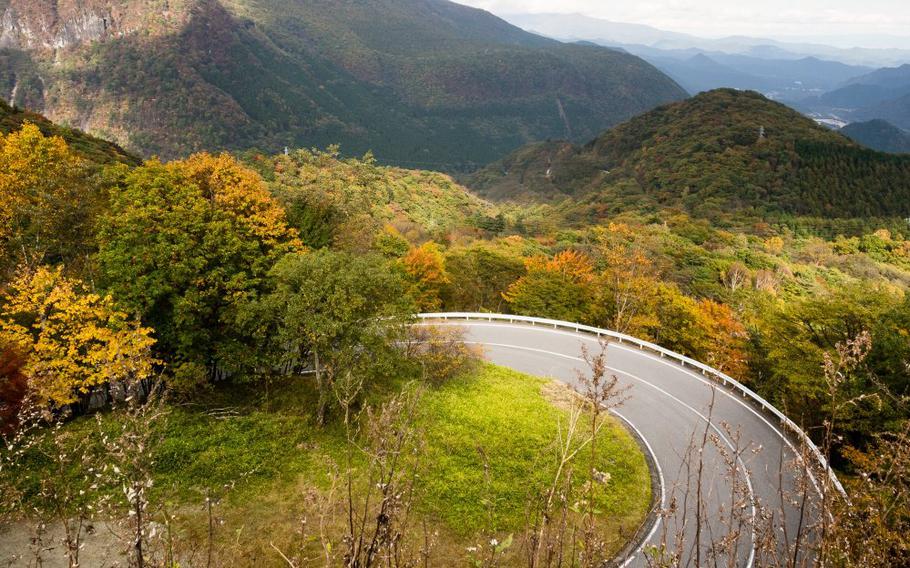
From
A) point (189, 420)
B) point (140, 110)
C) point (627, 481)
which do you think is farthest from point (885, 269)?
point (140, 110)

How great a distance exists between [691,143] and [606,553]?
137504 mm

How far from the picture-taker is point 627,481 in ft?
55.4

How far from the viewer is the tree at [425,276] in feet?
104

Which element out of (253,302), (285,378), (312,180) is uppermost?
(312,180)

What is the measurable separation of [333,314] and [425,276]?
14.7m

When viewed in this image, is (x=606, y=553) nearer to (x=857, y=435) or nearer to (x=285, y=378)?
(x=857, y=435)

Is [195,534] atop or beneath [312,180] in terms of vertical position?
beneath

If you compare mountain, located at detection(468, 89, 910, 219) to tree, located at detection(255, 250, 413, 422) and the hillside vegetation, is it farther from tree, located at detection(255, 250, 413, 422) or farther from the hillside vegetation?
tree, located at detection(255, 250, 413, 422)

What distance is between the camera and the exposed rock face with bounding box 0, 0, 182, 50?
160 metres

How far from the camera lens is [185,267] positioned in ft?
59.4

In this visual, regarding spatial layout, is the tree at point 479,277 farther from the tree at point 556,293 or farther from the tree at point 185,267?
the tree at point 185,267

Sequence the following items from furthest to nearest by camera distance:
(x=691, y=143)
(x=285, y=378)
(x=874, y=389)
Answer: (x=691, y=143) → (x=285, y=378) → (x=874, y=389)

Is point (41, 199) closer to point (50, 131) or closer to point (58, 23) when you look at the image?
point (50, 131)

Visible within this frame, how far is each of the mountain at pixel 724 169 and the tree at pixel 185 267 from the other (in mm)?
93430
